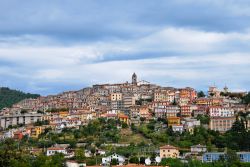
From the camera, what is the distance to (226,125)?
6184cm

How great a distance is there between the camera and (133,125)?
6334 centimetres

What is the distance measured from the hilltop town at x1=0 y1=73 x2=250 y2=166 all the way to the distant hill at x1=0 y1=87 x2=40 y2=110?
22.4 m

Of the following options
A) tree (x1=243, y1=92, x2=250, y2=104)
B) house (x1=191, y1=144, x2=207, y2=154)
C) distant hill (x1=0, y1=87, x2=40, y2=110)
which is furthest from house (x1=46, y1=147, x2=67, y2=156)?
distant hill (x1=0, y1=87, x2=40, y2=110)

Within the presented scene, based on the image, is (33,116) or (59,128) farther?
(33,116)

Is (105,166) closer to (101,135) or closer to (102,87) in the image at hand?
(101,135)

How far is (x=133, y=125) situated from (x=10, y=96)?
62900 mm

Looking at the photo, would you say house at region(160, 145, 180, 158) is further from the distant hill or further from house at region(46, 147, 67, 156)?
the distant hill

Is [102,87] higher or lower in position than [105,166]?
higher

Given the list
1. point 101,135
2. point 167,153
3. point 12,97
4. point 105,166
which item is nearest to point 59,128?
point 101,135

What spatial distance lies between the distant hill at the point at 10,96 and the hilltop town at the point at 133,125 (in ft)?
73.5

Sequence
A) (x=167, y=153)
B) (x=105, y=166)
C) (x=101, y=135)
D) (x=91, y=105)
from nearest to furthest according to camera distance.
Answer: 1. (x=105, y=166)
2. (x=167, y=153)
3. (x=101, y=135)
4. (x=91, y=105)

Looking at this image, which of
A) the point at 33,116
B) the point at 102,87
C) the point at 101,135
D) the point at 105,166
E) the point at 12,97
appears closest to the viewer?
the point at 105,166

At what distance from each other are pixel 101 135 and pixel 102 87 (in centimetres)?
3484

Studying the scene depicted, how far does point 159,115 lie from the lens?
231 ft
